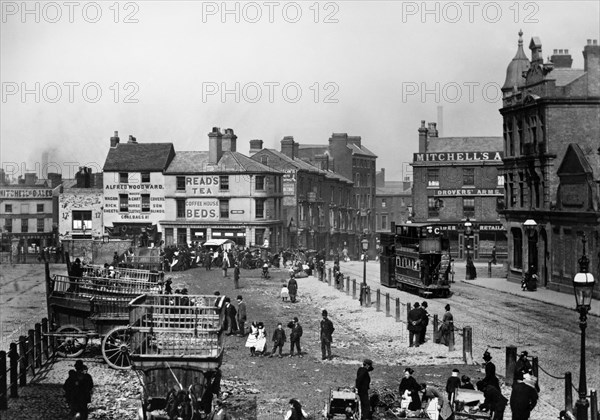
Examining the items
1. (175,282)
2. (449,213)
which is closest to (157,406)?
(175,282)

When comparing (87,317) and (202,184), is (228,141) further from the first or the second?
A: (87,317)

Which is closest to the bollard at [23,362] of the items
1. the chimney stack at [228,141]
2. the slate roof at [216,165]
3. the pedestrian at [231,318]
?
the pedestrian at [231,318]

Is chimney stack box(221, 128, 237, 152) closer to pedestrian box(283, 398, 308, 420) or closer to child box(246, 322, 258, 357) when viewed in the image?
child box(246, 322, 258, 357)

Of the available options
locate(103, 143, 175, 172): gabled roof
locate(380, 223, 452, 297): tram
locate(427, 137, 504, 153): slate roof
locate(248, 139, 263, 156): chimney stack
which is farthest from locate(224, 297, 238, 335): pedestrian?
locate(248, 139, 263, 156): chimney stack

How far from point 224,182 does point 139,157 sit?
8235mm

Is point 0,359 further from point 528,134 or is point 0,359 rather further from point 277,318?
point 528,134

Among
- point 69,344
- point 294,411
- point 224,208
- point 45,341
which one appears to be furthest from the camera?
point 224,208

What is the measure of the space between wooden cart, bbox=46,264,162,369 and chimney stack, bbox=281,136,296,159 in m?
60.8

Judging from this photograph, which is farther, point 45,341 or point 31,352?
point 45,341

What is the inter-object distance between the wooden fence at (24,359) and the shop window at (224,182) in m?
43.2

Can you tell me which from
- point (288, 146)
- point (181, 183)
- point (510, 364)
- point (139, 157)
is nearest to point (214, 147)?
point (181, 183)

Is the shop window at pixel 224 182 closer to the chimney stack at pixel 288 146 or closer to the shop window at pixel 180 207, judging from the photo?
the shop window at pixel 180 207

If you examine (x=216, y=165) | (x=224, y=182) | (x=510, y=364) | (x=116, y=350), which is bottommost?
(x=510, y=364)

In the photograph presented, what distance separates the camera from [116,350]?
70.3ft
